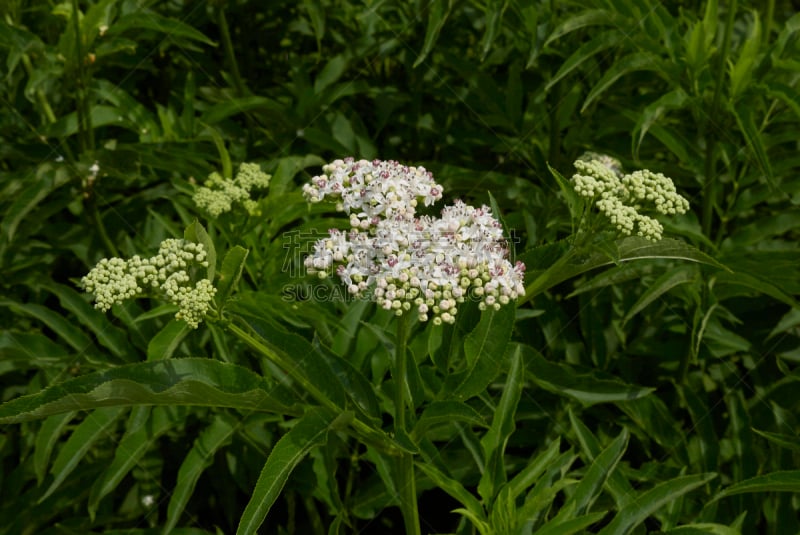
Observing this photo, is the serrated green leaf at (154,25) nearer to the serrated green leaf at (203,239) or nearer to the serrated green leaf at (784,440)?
the serrated green leaf at (203,239)

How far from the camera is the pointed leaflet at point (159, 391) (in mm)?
2010

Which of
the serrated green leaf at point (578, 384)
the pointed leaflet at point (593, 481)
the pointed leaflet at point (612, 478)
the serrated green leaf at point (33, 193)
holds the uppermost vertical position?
the serrated green leaf at point (33, 193)

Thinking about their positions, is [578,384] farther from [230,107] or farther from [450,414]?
[230,107]

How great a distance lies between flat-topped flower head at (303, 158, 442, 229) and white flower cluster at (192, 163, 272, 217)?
69cm

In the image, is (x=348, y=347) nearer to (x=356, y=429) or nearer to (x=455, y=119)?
(x=356, y=429)

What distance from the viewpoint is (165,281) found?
2463 millimetres

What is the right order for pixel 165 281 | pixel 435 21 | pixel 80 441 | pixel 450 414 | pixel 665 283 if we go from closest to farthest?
pixel 450 414 → pixel 165 281 → pixel 80 441 → pixel 665 283 → pixel 435 21

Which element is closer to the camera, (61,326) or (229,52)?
(61,326)

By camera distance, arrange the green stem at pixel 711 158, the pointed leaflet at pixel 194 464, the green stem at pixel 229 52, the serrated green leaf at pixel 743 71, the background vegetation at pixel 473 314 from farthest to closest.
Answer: the green stem at pixel 229 52, the green stem at pixel 711 158, the serrated green leaf at pixel 743 71, the background vegetation at pixel 473 314, the pointed leaflet at pixel 194 464

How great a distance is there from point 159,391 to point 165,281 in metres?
0.39

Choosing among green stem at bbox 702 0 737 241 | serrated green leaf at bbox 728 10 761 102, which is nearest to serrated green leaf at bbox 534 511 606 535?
green stem at bbox 702 0 737 241

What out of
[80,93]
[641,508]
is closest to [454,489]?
[641,508]

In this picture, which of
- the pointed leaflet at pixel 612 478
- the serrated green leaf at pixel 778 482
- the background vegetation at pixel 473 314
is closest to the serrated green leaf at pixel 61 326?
the background vegetation at pixel 473 314

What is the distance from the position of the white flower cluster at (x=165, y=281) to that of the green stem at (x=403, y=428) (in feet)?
1.85
